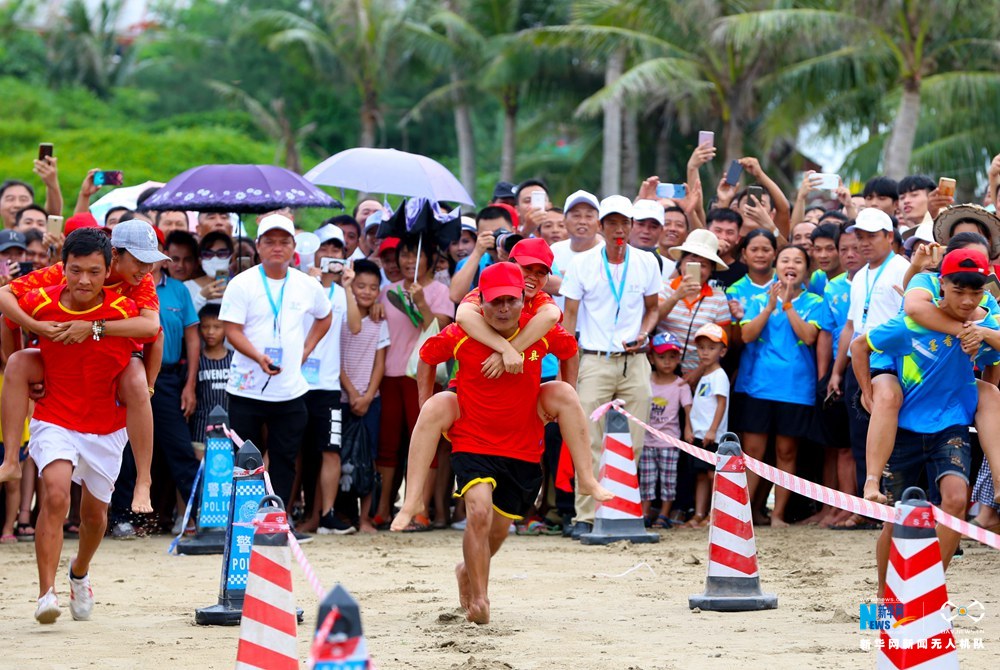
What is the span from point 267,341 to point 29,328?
3.33m

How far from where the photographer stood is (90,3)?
206ft

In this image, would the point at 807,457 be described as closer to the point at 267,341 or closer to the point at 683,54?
the point at 267,341

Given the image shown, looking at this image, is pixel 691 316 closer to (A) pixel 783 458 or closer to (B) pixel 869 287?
(A) pixel 783 458

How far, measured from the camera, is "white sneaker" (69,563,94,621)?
8352 mm

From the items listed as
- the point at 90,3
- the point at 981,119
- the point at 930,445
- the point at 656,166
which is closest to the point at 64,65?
the point at 90,3

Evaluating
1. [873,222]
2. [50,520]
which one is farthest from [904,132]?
[50,520]

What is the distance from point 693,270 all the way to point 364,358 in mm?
2865

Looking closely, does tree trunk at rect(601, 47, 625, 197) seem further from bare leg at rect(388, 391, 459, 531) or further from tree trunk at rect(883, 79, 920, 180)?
bare leg at rect(388, 391, 459, 531)

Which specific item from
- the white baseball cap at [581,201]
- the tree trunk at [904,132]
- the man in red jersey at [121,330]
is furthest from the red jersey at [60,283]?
the tree trunk at [904,132]

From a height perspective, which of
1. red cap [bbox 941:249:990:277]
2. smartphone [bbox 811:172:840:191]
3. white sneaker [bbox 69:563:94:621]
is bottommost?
white sneaker [bbox 69:563:94:621]

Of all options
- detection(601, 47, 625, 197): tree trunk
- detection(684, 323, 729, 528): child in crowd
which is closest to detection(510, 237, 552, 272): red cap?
detection(684, 323, 729, 528): child in crowd

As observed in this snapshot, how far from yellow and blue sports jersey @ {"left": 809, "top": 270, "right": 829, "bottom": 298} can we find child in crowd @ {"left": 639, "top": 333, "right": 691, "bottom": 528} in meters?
1.20

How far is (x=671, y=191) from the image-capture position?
1290 centimetres

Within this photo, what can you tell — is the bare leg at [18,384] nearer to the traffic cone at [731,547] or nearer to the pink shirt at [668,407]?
the traffic cone at [731,547]
